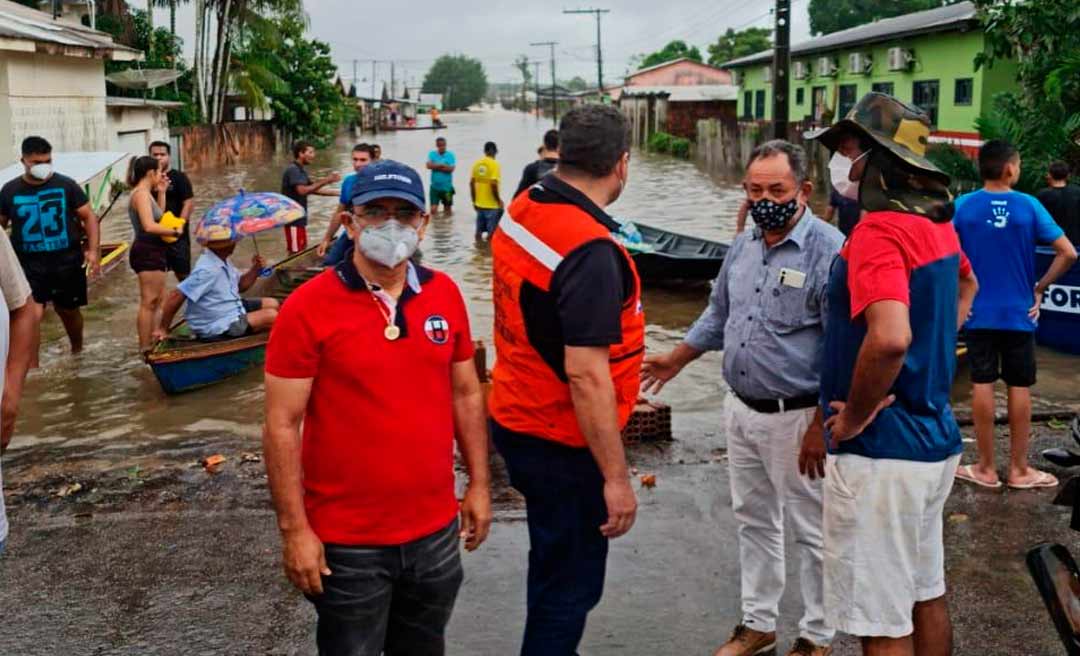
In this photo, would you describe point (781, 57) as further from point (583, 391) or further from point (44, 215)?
point (583, 391)

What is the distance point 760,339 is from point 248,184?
104ft

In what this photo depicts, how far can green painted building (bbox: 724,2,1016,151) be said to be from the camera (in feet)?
83.7

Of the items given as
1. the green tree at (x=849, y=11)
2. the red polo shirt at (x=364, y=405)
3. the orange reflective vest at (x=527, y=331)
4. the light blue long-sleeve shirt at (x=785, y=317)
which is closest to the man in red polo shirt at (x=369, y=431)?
the red polo shirt at (x=364, y=405)

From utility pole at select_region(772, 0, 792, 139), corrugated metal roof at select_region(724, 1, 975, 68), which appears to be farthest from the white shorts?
corrugated metal roof at select_region(724, 1, 975, 68)

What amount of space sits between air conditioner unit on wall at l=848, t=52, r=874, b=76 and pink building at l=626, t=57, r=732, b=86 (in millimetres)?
53702

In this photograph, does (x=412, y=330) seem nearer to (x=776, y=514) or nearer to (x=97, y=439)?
(x=776, y=514)

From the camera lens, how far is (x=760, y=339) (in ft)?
14.2

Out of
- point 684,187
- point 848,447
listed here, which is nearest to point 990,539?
point 848,447

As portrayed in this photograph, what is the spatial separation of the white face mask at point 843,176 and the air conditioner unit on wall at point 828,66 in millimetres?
33418

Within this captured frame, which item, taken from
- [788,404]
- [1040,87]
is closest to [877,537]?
[788,404]

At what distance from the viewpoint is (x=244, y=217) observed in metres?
9.62

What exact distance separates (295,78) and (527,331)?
50870mm

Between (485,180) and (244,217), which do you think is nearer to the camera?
(244,217)

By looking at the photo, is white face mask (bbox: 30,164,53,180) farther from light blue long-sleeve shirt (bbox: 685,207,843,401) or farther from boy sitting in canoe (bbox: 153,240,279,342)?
light blue long-sleeve shirt (bbox: 685,207,843,401)
